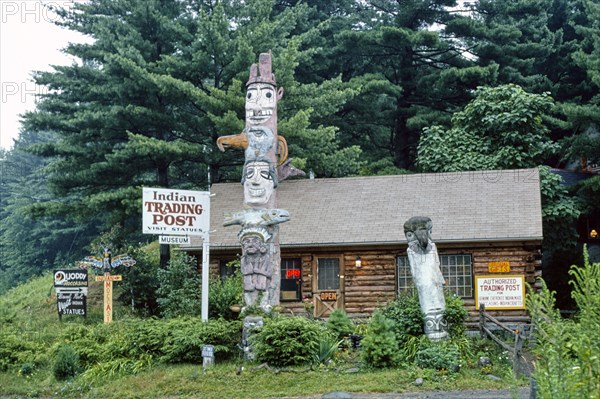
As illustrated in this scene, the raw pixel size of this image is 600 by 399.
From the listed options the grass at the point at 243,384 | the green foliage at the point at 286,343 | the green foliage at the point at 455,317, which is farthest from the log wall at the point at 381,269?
the grass at the point at 243,384

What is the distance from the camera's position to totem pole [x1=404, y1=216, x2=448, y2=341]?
1681 cm

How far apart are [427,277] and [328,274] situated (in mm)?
6240

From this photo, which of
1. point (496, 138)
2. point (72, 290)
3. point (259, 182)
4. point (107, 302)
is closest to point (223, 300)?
point (259, 182)

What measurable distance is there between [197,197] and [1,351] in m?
6.01

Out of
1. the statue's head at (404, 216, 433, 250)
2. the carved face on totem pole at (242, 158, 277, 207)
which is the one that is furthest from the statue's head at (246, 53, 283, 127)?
the statue's head at (404, 216, 433, 250)

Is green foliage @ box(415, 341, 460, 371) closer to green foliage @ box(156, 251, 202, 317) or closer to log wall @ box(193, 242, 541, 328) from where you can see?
log wall @ box(193, 242, 541, 328)

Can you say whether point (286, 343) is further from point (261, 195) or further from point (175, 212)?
point (175, 212)

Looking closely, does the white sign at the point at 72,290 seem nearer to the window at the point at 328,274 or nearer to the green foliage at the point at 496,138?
the window at the point at 328,274

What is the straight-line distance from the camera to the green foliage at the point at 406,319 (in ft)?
56.6

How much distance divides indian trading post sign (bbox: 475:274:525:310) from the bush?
35.9ft

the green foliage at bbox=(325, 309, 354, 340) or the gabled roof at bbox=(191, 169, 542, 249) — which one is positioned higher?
the gabled roof at bbox=(191, 169, 542, 249)

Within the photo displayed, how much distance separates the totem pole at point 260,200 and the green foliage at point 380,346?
2603 millimetres

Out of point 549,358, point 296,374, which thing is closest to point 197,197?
point 296,374

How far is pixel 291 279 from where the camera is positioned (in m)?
23.0
